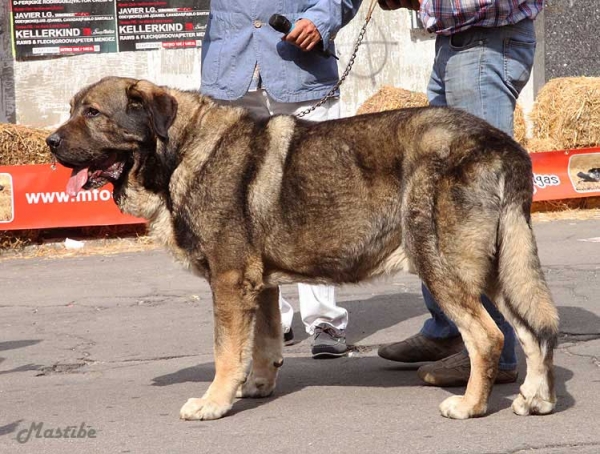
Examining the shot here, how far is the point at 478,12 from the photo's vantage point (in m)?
5.21

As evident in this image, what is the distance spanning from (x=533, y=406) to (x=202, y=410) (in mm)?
1585

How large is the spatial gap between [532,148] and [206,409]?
7.35m

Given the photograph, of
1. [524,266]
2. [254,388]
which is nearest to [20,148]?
[254,388]

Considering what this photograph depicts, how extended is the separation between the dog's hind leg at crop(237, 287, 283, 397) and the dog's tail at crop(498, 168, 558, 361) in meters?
1.32

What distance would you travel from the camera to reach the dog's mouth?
5.00 m

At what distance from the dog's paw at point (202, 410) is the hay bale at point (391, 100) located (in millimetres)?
6879

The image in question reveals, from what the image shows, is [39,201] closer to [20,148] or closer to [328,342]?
[20,148]

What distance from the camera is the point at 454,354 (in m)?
5.69

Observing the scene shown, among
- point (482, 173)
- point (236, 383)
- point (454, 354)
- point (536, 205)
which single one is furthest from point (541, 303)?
point (536, 205)

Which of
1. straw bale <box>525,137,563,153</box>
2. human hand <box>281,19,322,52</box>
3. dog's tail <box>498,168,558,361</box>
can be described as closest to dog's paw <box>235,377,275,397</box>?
dog's tail <box>498,168,558,361</box>

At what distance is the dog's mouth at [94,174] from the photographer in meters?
5.00

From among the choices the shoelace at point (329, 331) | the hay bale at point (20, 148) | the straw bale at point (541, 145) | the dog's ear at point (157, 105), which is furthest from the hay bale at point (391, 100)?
the dog's ear at point (157, 105)

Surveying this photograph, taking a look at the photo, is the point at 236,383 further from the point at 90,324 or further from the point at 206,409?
the point at 90,324

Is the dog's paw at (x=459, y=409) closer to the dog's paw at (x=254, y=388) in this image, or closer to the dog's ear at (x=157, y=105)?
the dog's paw at (x=254, y=388)
